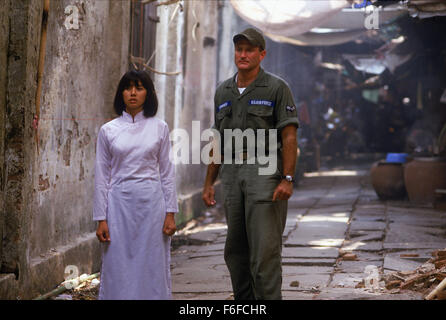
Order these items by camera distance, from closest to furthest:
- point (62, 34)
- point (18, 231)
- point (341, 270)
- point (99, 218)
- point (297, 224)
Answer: point (99, 218), point (18, 231), point (62, 34), point (341, 270), point (297, 224)

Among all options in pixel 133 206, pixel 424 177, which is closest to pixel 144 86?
pixel 133 206

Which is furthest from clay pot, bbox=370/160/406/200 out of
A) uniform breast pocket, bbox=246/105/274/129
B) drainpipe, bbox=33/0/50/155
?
uniform breast pocket, bbox=246/105/274/129

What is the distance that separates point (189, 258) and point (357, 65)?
13.9m

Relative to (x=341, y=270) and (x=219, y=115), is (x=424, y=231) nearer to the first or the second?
(x=341, y=270)

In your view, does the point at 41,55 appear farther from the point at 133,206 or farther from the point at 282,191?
the point at 282,191

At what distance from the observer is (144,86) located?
4.13 meters

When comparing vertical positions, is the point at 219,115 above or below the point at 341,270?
above

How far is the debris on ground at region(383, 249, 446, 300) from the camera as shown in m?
5.42

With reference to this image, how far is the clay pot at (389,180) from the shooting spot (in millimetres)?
12898

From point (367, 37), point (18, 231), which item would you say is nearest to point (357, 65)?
point (367, 37)

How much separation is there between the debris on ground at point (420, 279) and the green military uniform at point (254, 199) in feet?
4.99

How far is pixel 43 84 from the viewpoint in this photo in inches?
219

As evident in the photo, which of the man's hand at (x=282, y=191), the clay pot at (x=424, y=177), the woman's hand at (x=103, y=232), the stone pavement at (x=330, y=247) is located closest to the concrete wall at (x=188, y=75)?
the stone pavement at (x=330, y=247)

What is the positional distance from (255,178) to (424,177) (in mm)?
8627
